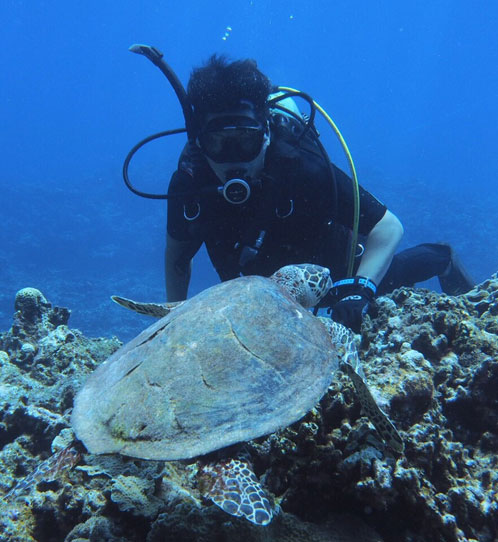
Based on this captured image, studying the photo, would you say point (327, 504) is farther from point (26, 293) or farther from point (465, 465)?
point (26, 293)

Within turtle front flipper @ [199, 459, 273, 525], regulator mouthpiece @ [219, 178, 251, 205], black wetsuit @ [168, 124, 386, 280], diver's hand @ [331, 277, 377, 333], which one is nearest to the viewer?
turtle front flipper @ [199, 459, 273, 525]

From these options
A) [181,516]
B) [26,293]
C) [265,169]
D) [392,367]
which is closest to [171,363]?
[181,516]

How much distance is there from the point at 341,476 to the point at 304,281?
1.52 m

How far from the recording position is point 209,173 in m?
4.14

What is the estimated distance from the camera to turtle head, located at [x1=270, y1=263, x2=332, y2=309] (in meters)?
2.92

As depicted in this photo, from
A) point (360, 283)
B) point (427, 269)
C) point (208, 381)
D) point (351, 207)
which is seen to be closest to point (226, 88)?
point (351, 207)

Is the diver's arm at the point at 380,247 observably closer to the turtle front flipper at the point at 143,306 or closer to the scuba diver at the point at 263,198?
the scuba diver at the point at 263,198

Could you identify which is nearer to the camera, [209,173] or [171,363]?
[171,363]

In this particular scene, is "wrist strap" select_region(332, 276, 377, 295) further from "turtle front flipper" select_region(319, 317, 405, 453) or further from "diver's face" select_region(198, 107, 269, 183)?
"diver's face" select_region(198, 107, 269, 183)

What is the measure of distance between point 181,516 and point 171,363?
2.43 feet

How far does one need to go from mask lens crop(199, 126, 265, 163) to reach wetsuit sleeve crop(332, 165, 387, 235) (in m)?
1.06

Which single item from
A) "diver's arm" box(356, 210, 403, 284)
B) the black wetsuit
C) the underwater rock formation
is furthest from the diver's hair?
the underwater rock formation

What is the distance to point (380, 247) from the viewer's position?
408 centimetres

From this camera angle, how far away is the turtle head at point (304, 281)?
115 inches
